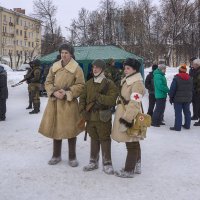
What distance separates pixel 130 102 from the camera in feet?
16.4

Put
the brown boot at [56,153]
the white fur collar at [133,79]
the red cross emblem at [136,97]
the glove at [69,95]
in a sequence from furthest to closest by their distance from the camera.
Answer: the brown boot at [56,153], the glove at [69,95], the white fur collar at [133,79], the red cross emblem at [136,97]

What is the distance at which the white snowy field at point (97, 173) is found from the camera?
15.7 feet

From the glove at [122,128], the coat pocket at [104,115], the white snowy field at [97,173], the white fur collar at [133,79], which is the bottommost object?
the white snowy field at [97,173]

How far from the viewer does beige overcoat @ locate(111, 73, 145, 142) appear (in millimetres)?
5000

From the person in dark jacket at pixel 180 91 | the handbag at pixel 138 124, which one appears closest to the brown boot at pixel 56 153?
the handbag at pixel 138 124

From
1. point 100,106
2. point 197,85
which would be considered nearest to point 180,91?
point 197,85

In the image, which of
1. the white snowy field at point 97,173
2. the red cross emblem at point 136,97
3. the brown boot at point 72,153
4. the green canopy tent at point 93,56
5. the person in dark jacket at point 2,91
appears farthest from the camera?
the green canopy tent at point 93,56

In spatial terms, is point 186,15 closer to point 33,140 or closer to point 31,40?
point 33,140

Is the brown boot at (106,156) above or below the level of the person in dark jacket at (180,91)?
below

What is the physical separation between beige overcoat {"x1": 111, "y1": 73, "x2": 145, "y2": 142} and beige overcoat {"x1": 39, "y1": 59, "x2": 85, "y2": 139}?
73 centimetres

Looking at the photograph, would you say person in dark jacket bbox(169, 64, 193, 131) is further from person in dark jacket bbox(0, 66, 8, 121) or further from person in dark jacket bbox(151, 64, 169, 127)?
person in dark jacket bbox(0, 66, 8, 121)

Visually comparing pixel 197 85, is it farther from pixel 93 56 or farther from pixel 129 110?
pixel 93 56

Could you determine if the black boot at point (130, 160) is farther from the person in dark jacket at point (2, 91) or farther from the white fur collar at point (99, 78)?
the person in dark jacket at point (2, 91)

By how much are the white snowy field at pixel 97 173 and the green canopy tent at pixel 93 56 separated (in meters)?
10.0
